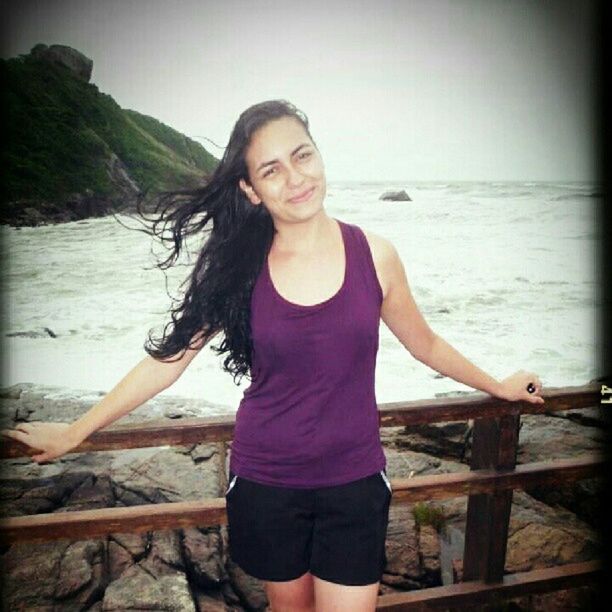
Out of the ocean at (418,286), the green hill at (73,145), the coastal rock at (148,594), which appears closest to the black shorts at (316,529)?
the coastal rock at (148,594)

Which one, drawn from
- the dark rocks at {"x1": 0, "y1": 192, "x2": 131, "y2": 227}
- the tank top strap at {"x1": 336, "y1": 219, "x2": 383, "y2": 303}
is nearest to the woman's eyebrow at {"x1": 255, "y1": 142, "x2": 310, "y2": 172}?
the tank top strap at {"x1": 336, "y1": 219, "x2": 383, "y2": 303}

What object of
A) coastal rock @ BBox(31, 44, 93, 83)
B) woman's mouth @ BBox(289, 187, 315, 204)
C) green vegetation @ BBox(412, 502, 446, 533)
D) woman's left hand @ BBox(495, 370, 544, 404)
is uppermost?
coastal rock @ BBox(31, 44, 93, 83)

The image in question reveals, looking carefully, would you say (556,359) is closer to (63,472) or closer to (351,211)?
(351,211)

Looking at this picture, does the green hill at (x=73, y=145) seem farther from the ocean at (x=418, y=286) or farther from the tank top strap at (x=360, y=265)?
the tank top strap at (x=360, y=265)

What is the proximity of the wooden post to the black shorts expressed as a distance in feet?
1.85

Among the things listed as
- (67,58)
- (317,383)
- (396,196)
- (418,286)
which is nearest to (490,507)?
(317,383)

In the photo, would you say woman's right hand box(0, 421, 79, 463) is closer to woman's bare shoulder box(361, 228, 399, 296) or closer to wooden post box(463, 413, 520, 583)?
woman's bare shoulder box(361, 228, 399, 296)

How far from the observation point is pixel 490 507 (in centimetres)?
163

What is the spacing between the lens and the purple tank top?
1103mm

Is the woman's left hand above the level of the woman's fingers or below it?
above

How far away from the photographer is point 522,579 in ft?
5.69

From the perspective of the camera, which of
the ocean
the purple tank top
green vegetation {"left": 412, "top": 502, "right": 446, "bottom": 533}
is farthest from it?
the ocean

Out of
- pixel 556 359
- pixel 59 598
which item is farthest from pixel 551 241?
pixel 59 598

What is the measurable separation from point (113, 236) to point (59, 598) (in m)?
2.06
